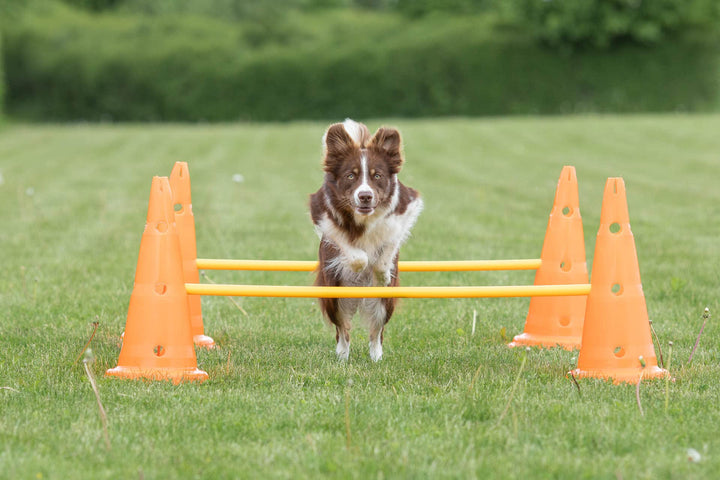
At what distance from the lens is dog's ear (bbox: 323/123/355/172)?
5.09 meters

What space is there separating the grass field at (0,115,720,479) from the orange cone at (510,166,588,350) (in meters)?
0.28

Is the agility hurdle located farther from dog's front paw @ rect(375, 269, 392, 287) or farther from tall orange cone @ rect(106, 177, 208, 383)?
dog's front paw @ rect(375, 269, 392, 287)

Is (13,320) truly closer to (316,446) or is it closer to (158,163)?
(316,446)

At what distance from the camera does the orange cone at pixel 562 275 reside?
5763 mm

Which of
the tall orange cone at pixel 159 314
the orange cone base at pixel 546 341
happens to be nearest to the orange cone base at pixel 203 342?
the tall orange cone at pixel 159 314

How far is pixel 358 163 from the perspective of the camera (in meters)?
4.99

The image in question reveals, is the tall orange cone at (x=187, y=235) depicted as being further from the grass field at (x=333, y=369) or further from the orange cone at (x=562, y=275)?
the orange cone at (x=562, y=275)

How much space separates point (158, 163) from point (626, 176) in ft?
27.9

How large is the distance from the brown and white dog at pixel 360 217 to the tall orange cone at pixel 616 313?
117cm

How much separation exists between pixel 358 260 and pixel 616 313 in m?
1.45

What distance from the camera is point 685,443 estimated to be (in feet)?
12.3

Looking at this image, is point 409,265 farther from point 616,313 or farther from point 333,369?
point 616,313

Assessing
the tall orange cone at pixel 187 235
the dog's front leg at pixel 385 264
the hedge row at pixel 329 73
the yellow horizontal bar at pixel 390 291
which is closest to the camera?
the yellow horizontal bar at pixel 390 291

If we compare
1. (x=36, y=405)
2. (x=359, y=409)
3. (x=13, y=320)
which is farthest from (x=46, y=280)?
(x=359, y=409)
